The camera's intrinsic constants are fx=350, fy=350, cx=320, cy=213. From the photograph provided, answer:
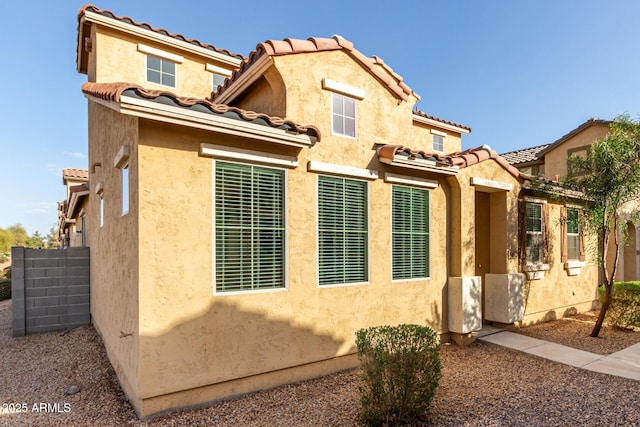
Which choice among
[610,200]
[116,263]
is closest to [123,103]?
[116,263]

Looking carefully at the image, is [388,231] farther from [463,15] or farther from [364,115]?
[463,15]

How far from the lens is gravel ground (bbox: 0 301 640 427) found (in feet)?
15.7

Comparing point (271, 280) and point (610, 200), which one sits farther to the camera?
point (610, 200)

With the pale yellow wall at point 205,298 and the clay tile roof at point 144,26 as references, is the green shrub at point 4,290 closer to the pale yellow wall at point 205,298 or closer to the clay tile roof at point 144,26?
the clay tile roof at point 144,26

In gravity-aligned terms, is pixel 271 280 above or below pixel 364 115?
below

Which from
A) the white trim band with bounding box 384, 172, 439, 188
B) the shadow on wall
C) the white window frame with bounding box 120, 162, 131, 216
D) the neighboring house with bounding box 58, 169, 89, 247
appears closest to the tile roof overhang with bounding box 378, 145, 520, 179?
the white trim band with bounding box 384, 172, 439, 188

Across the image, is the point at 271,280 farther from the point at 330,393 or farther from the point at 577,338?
the point at 577,338

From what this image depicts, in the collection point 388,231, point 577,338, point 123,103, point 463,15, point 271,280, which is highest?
point 463,15

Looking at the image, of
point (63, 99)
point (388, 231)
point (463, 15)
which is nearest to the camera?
point (388, 231)

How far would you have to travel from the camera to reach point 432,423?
15.1ft

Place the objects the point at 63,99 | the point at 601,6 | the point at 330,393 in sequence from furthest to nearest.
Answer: the point at 63,99 → the point at 601,6 → the point at 330,393

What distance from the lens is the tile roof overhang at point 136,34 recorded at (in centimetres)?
1041

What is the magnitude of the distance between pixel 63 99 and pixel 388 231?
1366cm

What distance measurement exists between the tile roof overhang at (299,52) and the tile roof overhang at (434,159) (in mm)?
1613
